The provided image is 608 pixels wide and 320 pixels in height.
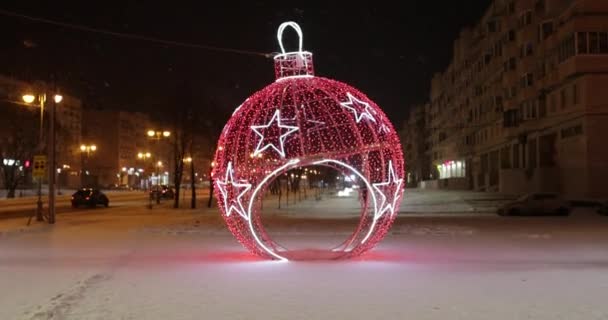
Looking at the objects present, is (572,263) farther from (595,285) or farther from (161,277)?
(161,277)

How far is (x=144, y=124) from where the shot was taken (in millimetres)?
165625

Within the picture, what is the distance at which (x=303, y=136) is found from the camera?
14781 millimetres

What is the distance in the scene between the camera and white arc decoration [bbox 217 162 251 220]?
48.6 feet

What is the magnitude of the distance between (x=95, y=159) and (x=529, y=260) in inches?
5410

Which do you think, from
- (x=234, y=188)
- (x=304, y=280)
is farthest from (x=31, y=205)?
(x=304, y=280)

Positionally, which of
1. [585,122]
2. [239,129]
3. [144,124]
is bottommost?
[239,129]

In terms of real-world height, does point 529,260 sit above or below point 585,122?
below

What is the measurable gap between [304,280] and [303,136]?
347 centimetres

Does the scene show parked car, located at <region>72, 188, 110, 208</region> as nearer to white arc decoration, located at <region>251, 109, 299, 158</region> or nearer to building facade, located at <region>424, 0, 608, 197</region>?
building facade, located at <region>424, 0, 608, 197</region>

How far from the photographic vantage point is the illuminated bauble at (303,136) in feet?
48.3

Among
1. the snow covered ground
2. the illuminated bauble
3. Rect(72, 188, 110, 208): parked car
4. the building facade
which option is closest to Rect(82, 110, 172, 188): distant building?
the building facade

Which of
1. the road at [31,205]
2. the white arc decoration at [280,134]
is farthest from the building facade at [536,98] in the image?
the white arc decoration at [280,134]

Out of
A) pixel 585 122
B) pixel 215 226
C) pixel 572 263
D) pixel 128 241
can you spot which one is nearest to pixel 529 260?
pixel 572 263

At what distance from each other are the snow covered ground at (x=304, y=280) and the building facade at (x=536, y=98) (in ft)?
79.8
